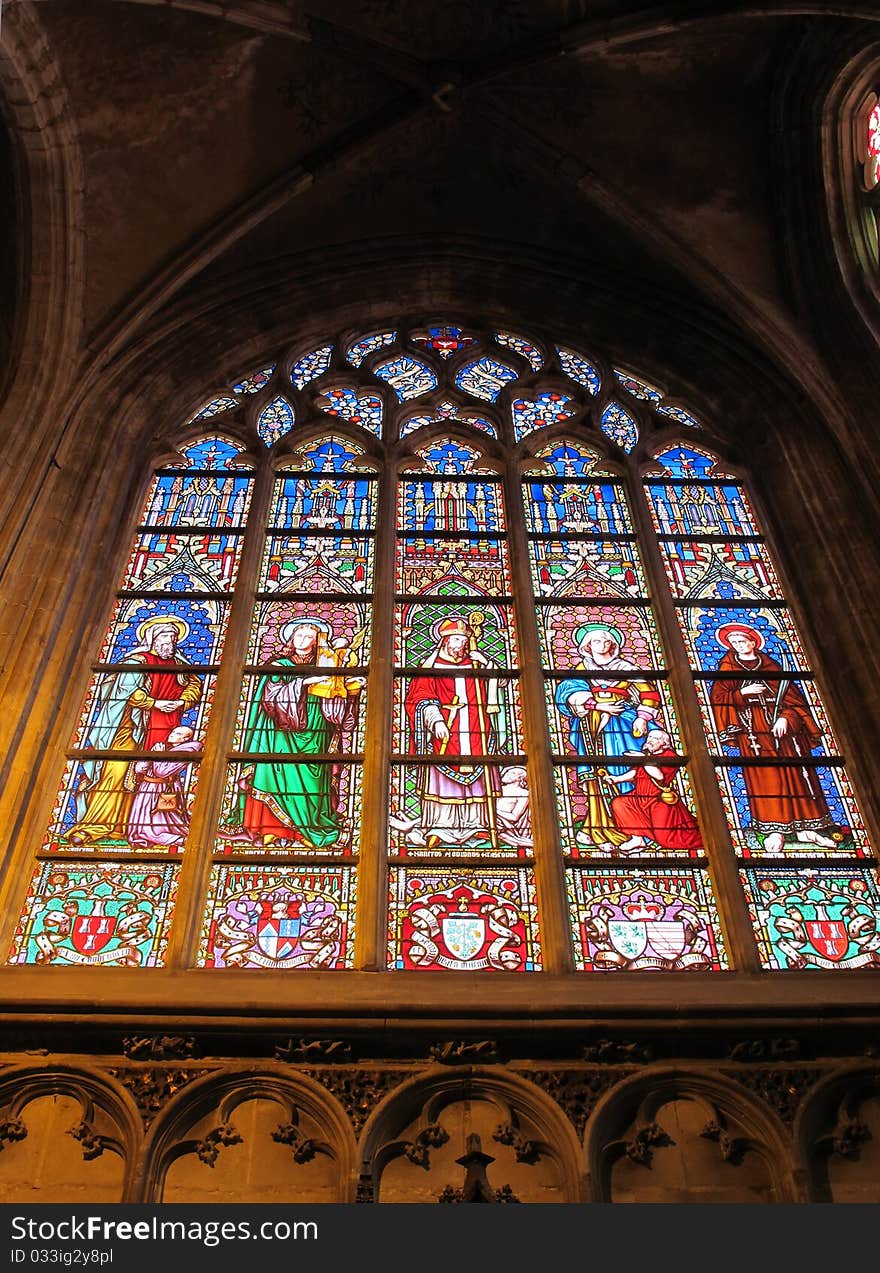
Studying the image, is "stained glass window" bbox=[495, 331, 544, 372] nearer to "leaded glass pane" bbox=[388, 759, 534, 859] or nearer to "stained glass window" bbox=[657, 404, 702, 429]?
"stained glass window" bbox=[657, 404, 702, 429]

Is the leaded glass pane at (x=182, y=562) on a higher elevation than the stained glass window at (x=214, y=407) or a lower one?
lower

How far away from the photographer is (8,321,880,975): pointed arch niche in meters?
5.93

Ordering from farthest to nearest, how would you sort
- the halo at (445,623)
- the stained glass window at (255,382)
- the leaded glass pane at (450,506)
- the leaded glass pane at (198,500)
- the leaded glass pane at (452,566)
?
the stained glass window at (255,382), the leaded glass pane at (198,500), the leaded glass pane at (450,506), the leaded glass pane at (452,566), the halo at (445,623)

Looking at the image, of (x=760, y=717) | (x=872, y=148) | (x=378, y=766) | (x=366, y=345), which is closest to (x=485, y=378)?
(x=366, y=345)

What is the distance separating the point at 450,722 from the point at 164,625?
1.90 meters

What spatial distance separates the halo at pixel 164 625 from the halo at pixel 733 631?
3118mm

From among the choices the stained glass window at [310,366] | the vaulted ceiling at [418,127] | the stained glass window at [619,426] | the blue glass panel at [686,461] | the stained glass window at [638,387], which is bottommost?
the blue glass panel at [686,461]

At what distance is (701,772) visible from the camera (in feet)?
21.9

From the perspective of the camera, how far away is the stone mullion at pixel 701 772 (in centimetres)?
584

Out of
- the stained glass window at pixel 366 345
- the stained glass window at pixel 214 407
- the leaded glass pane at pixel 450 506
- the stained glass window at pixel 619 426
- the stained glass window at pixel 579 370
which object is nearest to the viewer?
the leaded glass pane at pixel 450 506

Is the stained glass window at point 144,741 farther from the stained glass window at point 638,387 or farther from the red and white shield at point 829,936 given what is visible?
the stained glass window at point 638,387

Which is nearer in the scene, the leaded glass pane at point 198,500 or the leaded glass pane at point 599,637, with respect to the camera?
the leaded glass pane at point 599,637

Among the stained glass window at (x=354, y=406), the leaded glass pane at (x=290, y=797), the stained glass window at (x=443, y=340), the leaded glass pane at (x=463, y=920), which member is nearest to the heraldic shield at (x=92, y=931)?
the leaded glass pane at (x=290, y=797)

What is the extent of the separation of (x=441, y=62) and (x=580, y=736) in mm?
5883
